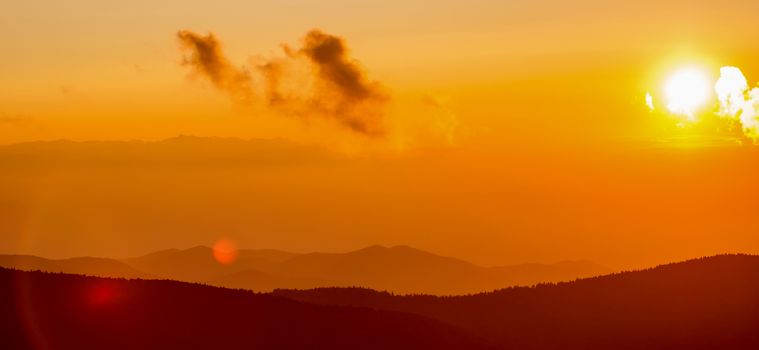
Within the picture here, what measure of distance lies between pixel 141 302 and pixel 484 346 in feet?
109

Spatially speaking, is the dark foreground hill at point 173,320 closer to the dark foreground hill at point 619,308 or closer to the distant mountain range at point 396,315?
the distant mountain range at point 396,315

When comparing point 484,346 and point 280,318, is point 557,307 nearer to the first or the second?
point 484,346

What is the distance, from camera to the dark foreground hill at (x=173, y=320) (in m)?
77.1

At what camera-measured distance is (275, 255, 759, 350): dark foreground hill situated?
416 feet

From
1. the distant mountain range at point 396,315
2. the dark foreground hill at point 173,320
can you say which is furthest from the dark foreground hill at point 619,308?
the dark foreground hill at point 173,320

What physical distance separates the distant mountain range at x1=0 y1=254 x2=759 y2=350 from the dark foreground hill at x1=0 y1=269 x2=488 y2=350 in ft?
0.41

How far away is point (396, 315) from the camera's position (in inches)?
3976

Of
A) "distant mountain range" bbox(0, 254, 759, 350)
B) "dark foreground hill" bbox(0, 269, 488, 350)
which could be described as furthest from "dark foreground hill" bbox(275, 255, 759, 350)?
"dark foreground hill" bbox(0, 269, 488, 350)

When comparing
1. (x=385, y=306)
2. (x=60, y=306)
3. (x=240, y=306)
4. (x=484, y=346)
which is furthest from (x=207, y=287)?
(x=385, y=306)

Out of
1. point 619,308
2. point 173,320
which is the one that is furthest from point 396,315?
point 619,308

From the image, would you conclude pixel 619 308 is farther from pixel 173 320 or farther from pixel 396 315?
pixel 173 320

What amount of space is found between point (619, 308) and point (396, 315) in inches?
1918

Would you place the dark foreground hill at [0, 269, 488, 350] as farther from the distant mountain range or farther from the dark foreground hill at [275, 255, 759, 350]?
the dark foreground hill at [275, 255, 759, 350]

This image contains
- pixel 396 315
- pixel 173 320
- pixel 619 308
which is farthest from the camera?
pixel 619 308
